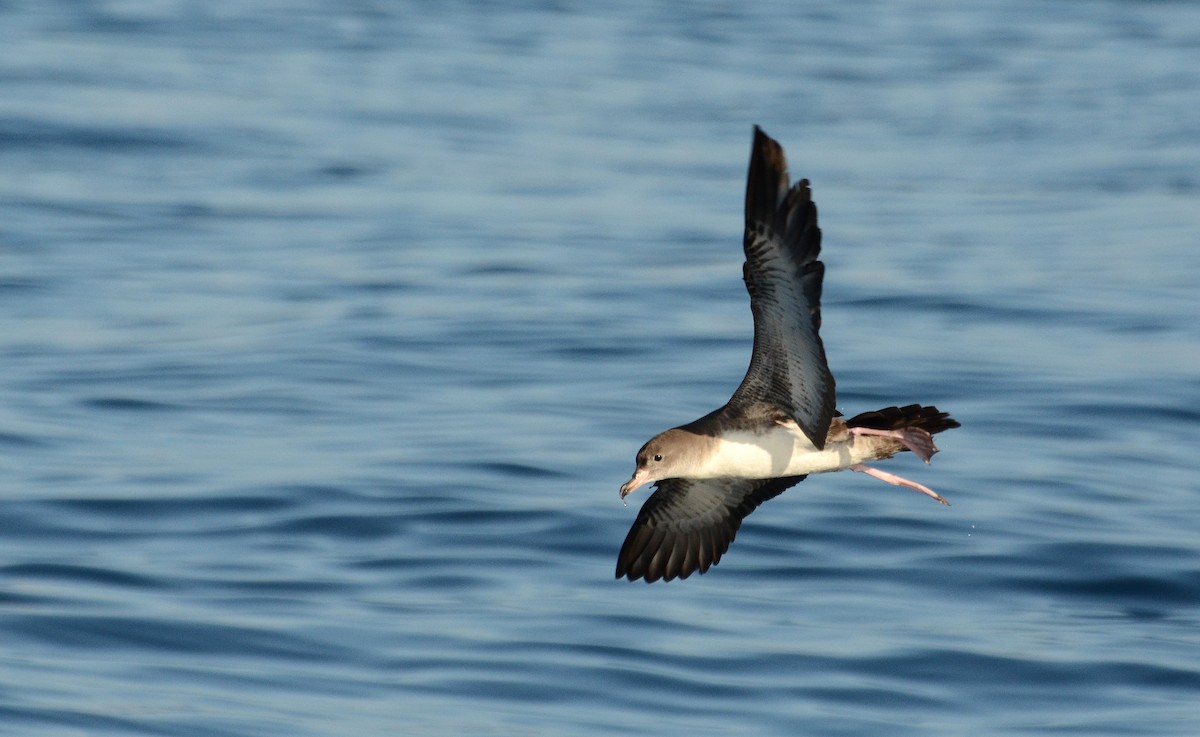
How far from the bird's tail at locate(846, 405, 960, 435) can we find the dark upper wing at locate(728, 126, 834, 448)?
0.27 metres

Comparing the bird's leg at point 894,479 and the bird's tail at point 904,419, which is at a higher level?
the bird's tail at point 904,419

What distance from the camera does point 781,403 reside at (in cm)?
634

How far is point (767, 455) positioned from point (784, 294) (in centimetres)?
57

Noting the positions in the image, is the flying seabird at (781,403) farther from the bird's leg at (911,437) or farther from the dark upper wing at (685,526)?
the dark upper wing at (685,526)

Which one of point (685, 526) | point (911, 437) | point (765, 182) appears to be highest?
point (765, 182)

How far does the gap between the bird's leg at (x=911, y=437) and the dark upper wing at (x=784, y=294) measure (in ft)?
0.76

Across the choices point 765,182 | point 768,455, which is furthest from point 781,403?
point 765,182

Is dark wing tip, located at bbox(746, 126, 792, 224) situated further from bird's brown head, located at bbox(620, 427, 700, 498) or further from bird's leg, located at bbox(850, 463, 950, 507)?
bird's leg, located at bbox(850, 463, 950, 507)

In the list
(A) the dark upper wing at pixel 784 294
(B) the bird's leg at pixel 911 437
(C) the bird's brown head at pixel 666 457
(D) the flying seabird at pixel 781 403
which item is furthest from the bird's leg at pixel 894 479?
(C) the bird's brown head at pixel 666 457

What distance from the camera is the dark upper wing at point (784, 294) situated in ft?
19.5

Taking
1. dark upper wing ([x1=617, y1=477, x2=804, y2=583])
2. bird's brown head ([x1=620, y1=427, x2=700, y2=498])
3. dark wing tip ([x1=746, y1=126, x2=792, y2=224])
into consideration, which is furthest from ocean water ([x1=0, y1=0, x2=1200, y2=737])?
dark wing tip ([x1=746, y1=126, x2=792, y2=224])

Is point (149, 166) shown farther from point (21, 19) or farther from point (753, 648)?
point (753, 648)

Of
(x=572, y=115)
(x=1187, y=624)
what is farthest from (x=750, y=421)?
(x=572, y=115)

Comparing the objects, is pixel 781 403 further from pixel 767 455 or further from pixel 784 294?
pixel 784 294
